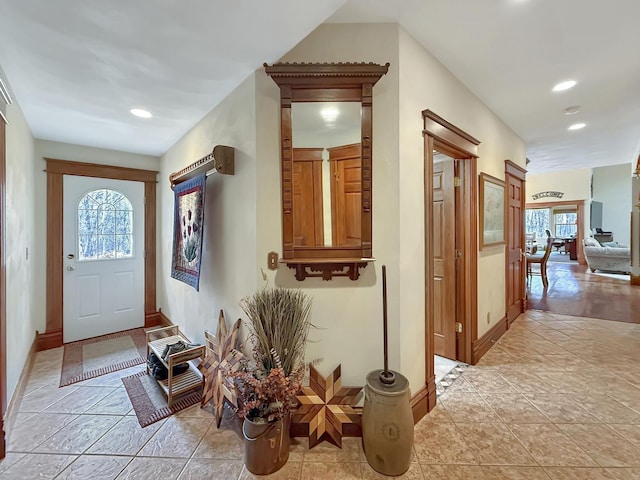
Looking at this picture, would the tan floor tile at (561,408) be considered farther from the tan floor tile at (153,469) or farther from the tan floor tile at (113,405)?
the tan floor tile at (113,405)

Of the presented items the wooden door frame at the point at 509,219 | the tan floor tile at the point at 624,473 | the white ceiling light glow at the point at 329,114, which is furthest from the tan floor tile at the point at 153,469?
the wooden door frame at the point at 509,219

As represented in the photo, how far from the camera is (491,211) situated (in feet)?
9.58

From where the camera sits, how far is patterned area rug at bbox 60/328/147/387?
255 cm

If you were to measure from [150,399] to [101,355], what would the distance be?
124 centimetres

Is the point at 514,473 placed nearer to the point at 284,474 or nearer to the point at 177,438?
the point at 284,474

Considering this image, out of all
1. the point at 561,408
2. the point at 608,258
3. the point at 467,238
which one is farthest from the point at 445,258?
the point at 608,258

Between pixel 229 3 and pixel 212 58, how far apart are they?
0.48 metres

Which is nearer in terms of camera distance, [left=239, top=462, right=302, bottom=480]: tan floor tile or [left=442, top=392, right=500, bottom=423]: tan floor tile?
[left=239, top=462, right=302, bottom=480]: tan floor tile

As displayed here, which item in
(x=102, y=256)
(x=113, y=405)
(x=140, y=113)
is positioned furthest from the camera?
(x=102, y=256)

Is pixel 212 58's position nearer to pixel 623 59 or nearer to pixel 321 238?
pixel 321 238

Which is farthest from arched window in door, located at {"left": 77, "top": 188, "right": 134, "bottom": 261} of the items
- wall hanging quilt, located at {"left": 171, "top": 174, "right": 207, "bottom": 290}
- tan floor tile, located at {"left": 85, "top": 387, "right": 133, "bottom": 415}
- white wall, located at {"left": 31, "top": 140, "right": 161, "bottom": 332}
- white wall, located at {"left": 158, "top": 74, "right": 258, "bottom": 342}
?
tan floor tile, located at {"left": 85, "top": 387, "right": 133, "bottom": 415}

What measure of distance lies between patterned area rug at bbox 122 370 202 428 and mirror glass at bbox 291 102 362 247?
5.23ft

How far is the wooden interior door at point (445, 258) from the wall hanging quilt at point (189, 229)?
2.12 meters

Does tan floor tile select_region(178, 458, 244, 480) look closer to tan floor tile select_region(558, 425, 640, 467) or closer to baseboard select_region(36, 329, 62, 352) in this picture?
tan floor tile select_region(558, 425, 640, 467)
